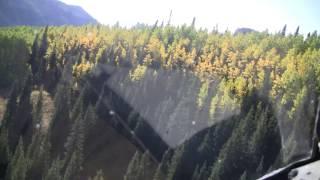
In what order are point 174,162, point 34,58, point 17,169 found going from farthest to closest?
point 34,58 < point 174,162 < point 17,169

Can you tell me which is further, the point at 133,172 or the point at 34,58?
the point at 34,58

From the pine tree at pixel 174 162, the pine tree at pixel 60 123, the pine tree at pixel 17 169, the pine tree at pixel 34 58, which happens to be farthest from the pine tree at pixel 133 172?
the pine tree at pixel 34 58

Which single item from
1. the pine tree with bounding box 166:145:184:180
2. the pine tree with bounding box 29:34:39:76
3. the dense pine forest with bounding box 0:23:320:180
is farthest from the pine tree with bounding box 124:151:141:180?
the pine tree with bounding box 29:34:39:76

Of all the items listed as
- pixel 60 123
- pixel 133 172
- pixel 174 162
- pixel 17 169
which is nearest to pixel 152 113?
pixel 60 123

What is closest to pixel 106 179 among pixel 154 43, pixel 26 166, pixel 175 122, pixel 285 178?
pixel 175 122

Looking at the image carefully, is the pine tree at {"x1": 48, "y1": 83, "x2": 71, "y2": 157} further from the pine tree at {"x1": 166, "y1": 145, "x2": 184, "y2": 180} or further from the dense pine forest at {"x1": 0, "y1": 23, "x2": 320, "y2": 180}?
the pine tree at {"x1": 166, "y1": 145, "x2": 184, "y2": 180}

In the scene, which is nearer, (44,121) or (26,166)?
(26,166)

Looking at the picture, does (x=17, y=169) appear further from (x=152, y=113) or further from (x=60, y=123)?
(x=152, y=113)

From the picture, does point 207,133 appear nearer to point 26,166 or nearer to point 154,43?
point 26,166
